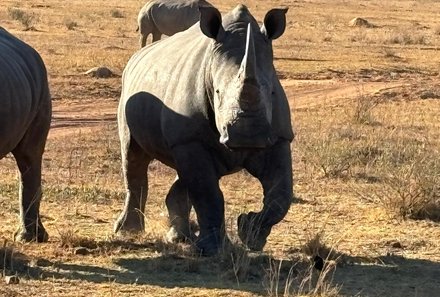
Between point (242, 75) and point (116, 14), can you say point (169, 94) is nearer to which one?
point (242, 75)

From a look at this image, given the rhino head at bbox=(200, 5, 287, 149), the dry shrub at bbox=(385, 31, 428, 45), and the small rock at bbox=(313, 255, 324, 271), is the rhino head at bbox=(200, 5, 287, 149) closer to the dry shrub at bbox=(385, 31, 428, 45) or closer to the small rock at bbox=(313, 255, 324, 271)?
the small rock at bbox=(313, 255, 324, 271)

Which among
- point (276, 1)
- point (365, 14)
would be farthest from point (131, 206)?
point (276, 1)

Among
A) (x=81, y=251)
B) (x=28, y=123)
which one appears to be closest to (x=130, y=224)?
(x=81, y=251)

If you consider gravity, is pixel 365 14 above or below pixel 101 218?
below

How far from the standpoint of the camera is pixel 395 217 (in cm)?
908

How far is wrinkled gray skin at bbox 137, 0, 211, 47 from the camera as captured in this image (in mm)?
24375

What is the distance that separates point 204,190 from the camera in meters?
7.28

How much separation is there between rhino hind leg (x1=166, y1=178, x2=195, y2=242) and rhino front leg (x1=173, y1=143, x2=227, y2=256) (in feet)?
2.58

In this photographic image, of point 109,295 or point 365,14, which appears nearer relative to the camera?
point 109,295

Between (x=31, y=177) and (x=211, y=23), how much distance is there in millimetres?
1976

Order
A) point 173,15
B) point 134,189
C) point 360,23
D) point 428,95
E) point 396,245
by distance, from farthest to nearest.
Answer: point 360,23 < point 173,15 < point 428,95 < point 134,189 < point 396,245

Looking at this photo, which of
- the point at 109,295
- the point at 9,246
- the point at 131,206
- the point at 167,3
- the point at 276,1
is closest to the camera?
the point at 109,295

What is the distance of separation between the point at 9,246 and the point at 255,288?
1.87 m

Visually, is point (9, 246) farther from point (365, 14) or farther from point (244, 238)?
point (365, 14)
